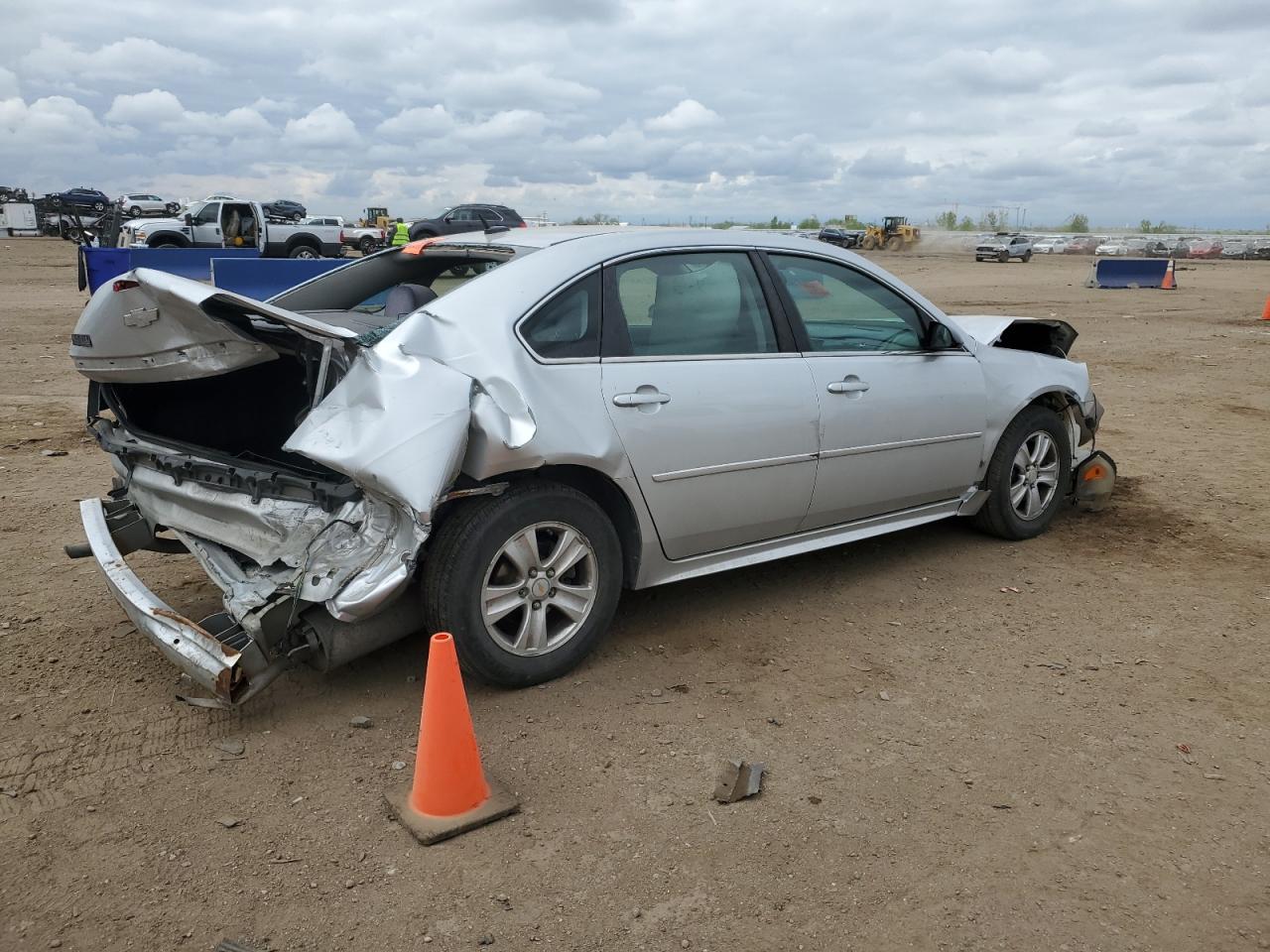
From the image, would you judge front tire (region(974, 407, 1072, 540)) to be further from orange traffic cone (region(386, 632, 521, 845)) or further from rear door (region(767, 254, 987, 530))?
orange traffic cone (region(386, 632, 521, 845))

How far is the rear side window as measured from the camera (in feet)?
12.0

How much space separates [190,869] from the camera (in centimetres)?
275

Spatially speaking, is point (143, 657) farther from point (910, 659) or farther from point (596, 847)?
point (910, 659)

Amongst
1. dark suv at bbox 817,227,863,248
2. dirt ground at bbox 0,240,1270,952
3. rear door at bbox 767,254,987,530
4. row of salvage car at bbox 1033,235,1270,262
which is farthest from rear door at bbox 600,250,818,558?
row of salvage car at bbox 1033,235,1270,262

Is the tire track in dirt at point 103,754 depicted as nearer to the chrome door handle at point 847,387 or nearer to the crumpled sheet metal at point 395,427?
the crumpled sheet metal at point 395,427

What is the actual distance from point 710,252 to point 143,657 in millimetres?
2874

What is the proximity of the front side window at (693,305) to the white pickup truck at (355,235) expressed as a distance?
29.2 m

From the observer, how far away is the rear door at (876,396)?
442cm

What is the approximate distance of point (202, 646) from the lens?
3.24 m

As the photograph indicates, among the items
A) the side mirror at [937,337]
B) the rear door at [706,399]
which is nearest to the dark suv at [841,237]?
the side mirror at [937,337]

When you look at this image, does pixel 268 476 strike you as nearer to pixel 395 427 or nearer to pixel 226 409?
pixel 395 427

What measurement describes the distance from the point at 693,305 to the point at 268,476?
5.89 ft

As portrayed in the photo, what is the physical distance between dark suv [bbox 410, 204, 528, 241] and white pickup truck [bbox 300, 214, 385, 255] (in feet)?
6.96

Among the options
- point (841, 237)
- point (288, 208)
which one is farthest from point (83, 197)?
point (841, 237)
